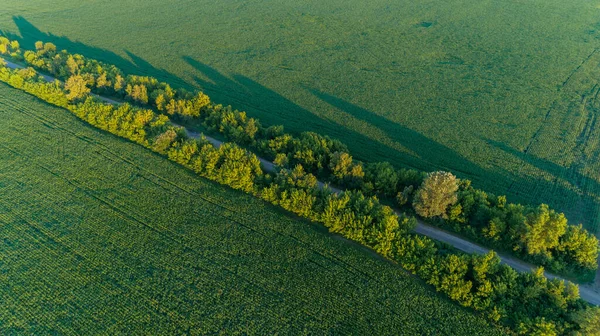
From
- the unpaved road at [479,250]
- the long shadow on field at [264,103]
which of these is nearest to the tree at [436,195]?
the unpaved road at [479,250]

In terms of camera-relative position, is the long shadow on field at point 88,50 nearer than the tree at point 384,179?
No

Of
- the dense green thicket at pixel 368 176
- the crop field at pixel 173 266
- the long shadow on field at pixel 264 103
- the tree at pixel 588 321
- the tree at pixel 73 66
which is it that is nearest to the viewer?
the tree at pixel 588 321

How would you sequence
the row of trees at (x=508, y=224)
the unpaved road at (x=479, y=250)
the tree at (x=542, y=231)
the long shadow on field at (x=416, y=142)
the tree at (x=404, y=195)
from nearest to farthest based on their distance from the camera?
the unpaved road at (x=479, y=250), the tree at (x=542, y=231), the row of trees at (x=508, y=224), the tree at (x=404, y=195), the long shadow on field at (x=416, y=142)

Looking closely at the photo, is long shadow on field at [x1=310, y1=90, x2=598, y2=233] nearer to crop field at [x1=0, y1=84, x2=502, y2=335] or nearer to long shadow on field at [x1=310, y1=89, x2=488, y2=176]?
long shadow on field at [x1=310, y1=89, x2=488, y2=176]

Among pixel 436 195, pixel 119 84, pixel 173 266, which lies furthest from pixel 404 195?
pixel 119 84

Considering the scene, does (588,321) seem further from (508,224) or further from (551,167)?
(551,167)

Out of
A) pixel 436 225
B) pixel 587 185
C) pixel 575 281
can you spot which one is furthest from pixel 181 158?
pixel 587 185

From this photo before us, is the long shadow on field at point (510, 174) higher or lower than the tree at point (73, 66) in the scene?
lower

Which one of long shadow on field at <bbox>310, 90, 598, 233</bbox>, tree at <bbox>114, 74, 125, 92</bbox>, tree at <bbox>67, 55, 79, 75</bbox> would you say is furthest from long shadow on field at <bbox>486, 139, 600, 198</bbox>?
tree at <bbox>67, 55, 79, 75</bbox>

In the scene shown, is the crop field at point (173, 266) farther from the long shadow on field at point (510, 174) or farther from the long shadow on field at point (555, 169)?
the long shadow on field at point (555, 169)
